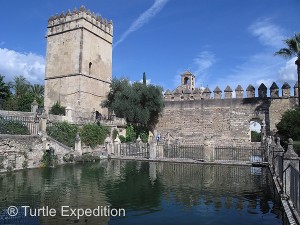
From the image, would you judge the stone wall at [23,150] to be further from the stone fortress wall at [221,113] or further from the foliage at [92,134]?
the stone fortress wall at [221,113]

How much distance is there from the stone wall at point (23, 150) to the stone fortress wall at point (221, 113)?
12068 mm

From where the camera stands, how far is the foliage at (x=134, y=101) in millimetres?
25594

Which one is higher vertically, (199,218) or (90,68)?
(90,68)

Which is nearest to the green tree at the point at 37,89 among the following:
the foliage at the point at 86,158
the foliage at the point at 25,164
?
the foliage at the point at 86,158

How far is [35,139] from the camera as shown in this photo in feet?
44.6

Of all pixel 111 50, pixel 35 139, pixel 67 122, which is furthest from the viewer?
pixel 111 50

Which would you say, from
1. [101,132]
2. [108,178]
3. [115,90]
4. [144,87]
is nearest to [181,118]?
[144,87]

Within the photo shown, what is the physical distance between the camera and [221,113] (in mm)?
25578

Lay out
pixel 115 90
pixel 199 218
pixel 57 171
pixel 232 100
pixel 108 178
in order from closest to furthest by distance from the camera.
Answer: pixel 199 218 → pixel 108 178 → pixel 57 171 → pixel 232 100 → pixel 115 90

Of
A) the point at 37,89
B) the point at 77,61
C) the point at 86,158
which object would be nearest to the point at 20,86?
the point at 37,89

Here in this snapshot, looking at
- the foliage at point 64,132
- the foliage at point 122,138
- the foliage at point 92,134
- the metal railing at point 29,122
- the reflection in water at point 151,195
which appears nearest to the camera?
the reflection in water at point 151,195

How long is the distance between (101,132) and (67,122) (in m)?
2.64

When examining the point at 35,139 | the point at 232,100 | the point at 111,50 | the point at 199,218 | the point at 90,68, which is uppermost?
the point at 111,50

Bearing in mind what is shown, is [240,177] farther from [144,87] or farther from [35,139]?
[144,87]
